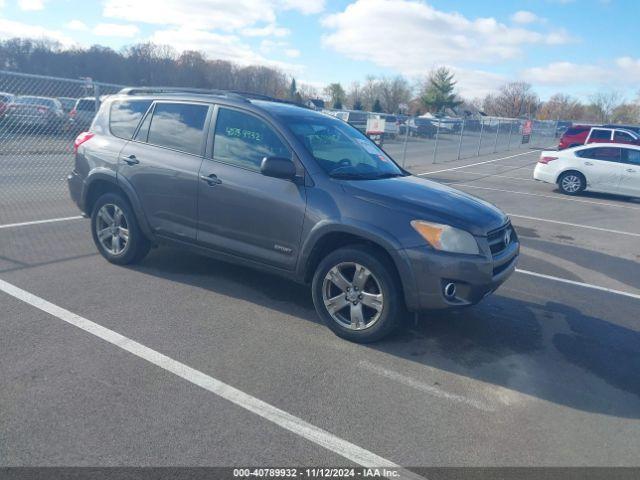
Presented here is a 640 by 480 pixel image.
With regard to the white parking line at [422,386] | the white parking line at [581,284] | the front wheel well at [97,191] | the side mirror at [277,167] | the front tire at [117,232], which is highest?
the side mirror at [277,167]

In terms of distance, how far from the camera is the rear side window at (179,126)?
523 cm

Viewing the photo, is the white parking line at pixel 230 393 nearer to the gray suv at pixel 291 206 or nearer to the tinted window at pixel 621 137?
the gray suv at pixel 291 206

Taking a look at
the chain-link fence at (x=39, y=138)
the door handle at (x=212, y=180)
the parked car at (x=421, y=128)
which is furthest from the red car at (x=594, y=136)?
the door handle at (x=212, y=180)

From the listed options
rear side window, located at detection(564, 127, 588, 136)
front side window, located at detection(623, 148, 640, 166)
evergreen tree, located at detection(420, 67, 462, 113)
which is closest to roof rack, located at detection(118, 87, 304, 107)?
front side window, located at detection(623, 148, 640, 166)

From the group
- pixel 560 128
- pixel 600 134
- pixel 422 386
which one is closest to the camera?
pixel 422 386

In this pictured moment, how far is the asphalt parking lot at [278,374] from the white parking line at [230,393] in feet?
0.04

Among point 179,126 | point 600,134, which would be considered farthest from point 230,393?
point 600,134

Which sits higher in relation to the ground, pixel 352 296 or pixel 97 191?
pixel 97 191

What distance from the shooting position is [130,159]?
555cm

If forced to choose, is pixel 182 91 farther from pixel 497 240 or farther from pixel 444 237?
pixel 497 240

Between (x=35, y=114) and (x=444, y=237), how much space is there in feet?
29.5

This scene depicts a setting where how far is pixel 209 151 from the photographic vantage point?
509 cm

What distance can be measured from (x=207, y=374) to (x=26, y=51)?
55993 millimetres

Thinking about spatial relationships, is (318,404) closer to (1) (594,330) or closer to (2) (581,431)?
(2) (581,431)
